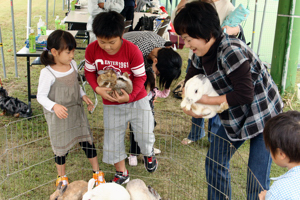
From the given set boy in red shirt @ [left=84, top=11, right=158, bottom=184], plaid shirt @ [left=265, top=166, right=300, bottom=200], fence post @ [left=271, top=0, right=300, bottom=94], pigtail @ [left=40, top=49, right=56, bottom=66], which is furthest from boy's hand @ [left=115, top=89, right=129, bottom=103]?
fence post @ [left=271, top=0, right=300, bottom=94]

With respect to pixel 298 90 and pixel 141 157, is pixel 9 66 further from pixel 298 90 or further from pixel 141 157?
pixel 298 90

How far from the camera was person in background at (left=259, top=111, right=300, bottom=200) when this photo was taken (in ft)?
3.21

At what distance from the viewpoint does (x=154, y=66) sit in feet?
6.43

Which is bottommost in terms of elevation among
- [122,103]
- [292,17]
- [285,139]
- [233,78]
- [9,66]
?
[9,66]

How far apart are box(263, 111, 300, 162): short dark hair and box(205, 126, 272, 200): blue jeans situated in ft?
1.33

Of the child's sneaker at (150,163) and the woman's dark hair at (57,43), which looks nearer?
the woman's dark hair at (57,43)

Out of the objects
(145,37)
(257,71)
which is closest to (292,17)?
(145,37)

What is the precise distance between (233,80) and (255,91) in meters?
0.14

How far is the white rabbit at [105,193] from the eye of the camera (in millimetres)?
1512

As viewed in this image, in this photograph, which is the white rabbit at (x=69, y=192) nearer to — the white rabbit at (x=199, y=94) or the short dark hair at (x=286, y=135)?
the white rabbit at (x=199, y=94)

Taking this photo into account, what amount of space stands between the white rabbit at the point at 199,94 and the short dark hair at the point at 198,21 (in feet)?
0.71

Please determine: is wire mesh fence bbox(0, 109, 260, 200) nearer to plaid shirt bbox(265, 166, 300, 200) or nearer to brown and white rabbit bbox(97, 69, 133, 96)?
brown and white rabbit bbox(97, 69, 133, 96)

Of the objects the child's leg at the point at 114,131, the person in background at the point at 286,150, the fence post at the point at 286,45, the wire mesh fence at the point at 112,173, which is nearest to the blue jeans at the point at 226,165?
the wire mesh fence at the point at 112,173

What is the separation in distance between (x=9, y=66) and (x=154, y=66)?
3.22 m
